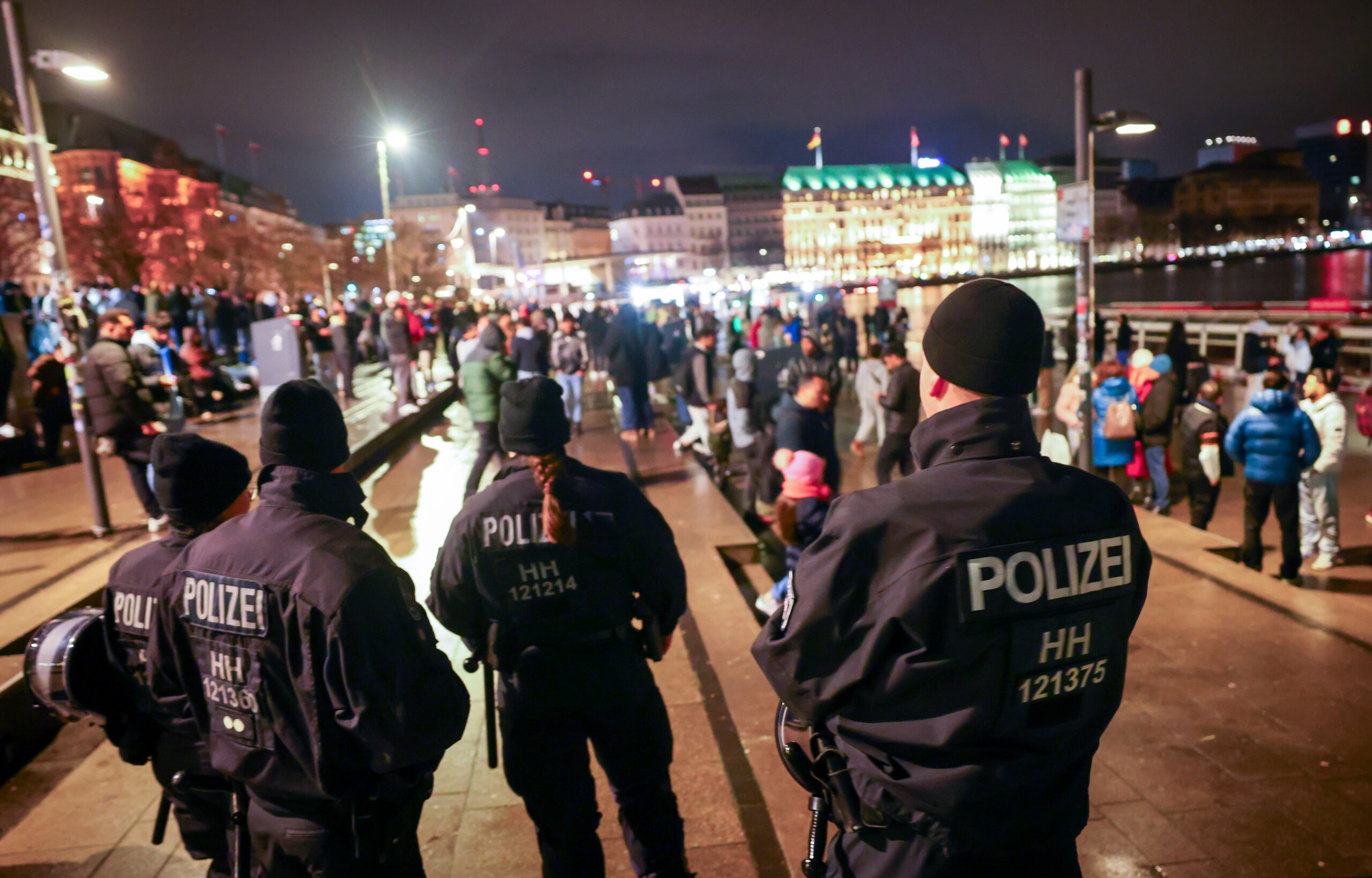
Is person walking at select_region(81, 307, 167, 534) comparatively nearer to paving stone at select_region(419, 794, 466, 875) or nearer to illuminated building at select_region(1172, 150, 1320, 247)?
paving stone at select_region(419, 794, 466, 875)

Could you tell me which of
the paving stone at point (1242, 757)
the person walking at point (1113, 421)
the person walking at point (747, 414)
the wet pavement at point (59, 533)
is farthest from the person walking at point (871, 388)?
the paving stone at point (1242, 757)

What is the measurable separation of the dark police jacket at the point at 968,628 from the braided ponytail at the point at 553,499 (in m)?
1.19

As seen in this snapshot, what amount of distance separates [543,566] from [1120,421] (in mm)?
7635

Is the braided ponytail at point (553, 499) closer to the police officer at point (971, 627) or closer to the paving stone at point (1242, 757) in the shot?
the police officer at point (971, 627)

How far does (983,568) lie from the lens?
179 centimetres

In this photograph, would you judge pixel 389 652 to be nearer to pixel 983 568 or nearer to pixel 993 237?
pixel 983 568

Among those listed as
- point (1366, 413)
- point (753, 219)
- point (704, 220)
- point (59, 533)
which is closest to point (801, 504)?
point (1366, 413)

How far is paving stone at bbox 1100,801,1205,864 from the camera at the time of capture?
362cm

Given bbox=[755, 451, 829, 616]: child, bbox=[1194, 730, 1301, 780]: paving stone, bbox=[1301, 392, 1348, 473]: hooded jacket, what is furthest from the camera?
bbox=[1301, 392, 1348, 473]: hooded jacket

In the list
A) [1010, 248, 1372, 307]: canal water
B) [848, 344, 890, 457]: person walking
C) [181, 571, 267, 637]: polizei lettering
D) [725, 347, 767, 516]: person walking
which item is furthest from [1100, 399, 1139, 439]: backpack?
[1010, 248, 1372, 307]: canal water

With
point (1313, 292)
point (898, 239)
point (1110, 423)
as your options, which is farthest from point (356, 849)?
point (898, 239)

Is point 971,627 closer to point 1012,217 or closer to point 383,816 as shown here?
point 383,816

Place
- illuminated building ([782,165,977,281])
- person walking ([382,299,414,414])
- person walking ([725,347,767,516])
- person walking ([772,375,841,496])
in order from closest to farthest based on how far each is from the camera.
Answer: person walking ([772,375,841,496]) < person walking ([725,347,767,516]) < person walking ([382,299,414,414]) < illuminated building ([782,165,977,281])

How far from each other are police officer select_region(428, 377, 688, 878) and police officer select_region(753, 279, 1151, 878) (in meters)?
1.16
